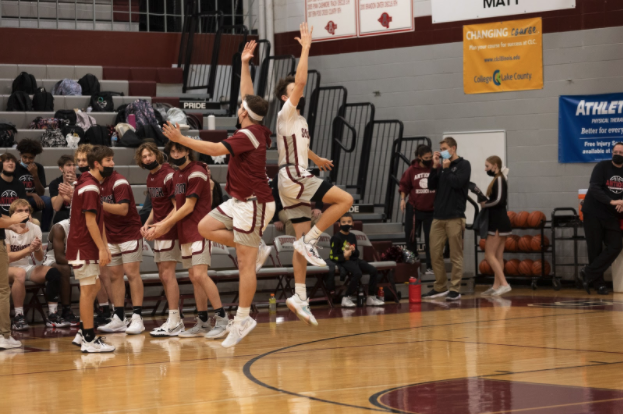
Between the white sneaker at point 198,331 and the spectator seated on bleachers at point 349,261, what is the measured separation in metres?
2.87

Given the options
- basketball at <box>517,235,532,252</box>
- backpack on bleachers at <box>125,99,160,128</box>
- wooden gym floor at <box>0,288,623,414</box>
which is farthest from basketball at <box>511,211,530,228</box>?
backpack on bleachers at <box>125,99,160,128</box>

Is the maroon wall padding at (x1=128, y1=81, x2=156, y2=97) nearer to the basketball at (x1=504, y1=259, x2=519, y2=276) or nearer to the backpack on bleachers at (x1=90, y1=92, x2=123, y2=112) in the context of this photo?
the backpack on bleachers at (x1=90, y1=92, x2=123, y2=112)

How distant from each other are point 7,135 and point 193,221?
17.3 ft

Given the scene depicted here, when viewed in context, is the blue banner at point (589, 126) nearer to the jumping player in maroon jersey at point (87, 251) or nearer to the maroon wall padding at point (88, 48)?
the maroon wall padding at point (88, 48)

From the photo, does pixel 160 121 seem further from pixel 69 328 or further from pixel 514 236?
pixel 514 236

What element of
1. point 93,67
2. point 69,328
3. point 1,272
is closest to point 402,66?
point 93,67

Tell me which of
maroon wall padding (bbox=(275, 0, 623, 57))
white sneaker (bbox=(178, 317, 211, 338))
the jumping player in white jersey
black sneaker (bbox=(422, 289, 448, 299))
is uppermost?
maroon wall padding (bbox=(275, 0, 623, 57))

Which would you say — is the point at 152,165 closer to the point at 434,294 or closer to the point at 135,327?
the point at 135,327

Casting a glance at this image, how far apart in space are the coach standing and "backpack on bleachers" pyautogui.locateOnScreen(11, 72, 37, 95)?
8656 millimetres

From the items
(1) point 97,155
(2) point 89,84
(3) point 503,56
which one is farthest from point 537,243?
(1) point 97,155

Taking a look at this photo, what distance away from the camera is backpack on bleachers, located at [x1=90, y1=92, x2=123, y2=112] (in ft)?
44.5

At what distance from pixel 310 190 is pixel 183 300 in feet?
14.0

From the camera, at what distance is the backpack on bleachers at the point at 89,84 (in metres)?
13.8

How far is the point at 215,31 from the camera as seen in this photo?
1628 cm
